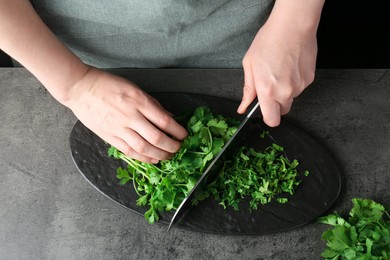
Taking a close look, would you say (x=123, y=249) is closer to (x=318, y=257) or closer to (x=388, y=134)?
(x=318, y=257)

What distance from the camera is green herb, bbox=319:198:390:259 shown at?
1.14 m

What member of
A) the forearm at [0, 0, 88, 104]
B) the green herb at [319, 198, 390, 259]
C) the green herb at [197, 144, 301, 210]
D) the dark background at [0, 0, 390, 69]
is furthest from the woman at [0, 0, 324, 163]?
the dark background at [0, 0, 390, 69]

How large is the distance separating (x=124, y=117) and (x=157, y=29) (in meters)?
0.25

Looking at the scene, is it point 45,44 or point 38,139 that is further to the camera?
point 38,139

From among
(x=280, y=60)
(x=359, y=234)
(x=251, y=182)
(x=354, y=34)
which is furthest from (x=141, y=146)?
(x=354, y=34)

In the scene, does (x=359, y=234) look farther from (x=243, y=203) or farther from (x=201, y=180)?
(x=201, y=180)

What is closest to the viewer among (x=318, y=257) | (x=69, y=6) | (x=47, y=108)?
(x=318, y=257)

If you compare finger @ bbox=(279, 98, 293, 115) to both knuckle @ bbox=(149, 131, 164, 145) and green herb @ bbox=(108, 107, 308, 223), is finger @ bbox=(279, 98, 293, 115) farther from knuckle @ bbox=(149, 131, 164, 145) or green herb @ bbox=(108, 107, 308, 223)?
knuckle @ bbox=(149, 131, 164, 145)

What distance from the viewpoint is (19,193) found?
1.30 meters

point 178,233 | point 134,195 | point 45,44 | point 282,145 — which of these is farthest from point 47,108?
point 282,145

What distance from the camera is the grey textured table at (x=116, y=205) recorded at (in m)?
1.23

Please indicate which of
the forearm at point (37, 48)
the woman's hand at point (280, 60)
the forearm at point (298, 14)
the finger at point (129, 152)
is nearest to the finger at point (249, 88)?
the woman's hand at point (280, 60)

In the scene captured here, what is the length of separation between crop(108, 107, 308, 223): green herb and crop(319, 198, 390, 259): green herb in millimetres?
141

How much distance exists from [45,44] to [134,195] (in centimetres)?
41
